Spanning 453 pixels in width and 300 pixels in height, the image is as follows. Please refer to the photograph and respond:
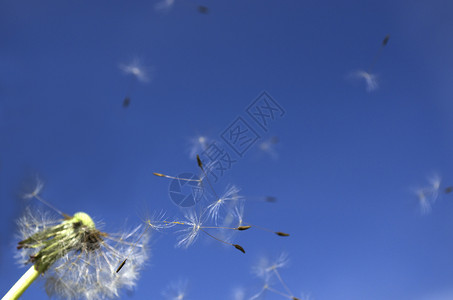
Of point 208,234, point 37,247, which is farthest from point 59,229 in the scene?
point 208,234

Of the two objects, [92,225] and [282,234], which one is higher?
[282,234]

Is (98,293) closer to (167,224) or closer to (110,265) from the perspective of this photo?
(110,265)

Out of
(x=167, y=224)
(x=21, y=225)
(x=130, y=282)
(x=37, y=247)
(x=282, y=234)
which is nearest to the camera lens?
(x=282, y=234)

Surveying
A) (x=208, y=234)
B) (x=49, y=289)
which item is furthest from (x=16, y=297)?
(x=208, y=234)

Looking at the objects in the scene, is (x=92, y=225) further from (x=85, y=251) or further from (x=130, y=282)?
(x=130, y=282)

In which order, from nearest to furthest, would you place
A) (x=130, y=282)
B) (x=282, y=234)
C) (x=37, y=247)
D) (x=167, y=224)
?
(x=282, y=234) < (x=167, y=224) < (x=37, y=247) < (x=130, y=282)

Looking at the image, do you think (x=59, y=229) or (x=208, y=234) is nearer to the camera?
(x=208, y=234)

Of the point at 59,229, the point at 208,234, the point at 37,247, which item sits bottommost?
the point at 37,247
